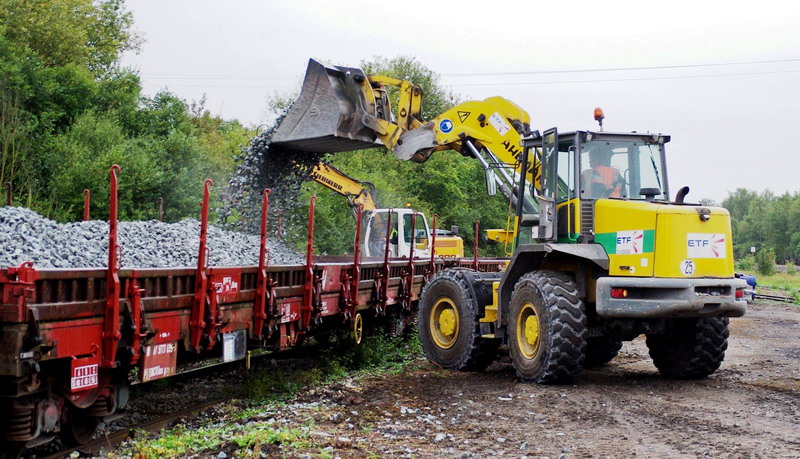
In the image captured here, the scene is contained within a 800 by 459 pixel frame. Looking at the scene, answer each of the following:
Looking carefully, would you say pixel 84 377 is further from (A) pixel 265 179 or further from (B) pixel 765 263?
(B) pixel 765 263

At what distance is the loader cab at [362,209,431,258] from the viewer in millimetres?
18344

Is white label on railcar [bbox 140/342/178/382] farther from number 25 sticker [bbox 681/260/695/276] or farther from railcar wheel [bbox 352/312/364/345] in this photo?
number 25 sticker [bbox 681/260/695/276]

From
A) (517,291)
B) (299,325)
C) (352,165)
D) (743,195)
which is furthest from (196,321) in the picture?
(743,195)

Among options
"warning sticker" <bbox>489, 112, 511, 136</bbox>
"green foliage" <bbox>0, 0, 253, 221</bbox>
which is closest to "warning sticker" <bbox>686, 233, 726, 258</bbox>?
"warning sticker" <bbox>489, 112, 511, 136</bbox>

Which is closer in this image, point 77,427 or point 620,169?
point 77,427

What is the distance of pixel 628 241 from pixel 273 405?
13.3ft

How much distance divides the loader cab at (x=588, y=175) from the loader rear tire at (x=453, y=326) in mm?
1399

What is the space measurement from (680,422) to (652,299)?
168 centimetres

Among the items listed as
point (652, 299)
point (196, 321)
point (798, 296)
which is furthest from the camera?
point (798, 296)

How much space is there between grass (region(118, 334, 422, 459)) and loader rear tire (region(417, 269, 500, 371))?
1.89 feet

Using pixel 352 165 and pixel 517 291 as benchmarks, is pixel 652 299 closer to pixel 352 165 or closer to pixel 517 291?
pixel 517 291

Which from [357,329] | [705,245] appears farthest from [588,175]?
[357,329]

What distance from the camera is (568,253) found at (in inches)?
360

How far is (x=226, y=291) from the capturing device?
25.0 feet
